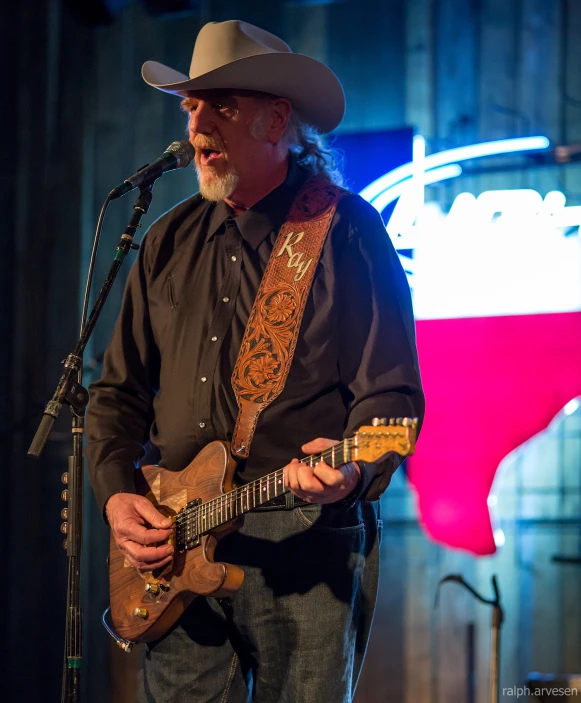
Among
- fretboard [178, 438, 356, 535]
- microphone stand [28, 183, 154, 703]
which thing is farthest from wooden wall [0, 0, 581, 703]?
fretboard [178, 438, 356, 535]

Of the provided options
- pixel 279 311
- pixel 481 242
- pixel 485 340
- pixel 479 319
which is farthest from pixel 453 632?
pixel 279 311

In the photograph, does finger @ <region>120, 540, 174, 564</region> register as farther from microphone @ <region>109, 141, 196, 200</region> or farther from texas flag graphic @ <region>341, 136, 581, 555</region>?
texas flag graphic @ <region>341, 136, 581, 555</region>

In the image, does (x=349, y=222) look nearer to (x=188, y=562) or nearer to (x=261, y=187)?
(x=261, y=187)

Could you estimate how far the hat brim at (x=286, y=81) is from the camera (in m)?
2.43

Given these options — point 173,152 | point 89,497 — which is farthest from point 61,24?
point 173,152

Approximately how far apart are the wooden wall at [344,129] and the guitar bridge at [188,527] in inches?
90.6

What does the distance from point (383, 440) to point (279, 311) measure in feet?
2.22

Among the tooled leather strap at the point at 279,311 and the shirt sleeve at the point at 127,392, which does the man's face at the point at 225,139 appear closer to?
the tooled leather strap at the point at 279,311

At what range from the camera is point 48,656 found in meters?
4.50

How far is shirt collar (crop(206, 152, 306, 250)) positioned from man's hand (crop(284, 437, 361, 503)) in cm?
86

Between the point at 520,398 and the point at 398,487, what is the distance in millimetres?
803

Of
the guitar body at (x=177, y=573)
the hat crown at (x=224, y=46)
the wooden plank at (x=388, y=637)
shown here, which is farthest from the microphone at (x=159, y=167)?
the wooden plank at (x=388, y=637)

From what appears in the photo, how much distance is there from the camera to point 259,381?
2174mm

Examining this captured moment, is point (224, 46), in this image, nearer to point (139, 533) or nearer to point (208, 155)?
point (208, 155)
